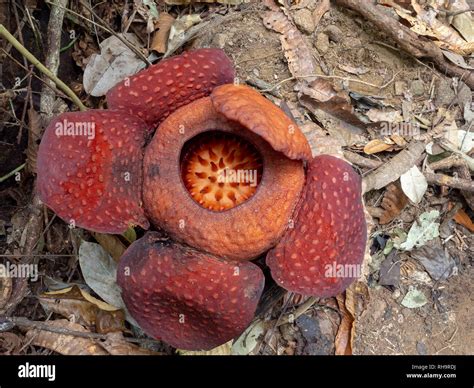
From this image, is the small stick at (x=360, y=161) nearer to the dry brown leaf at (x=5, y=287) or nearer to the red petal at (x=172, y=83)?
the red petal at (x=172, y=83)

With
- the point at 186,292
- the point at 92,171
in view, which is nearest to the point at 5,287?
the point at 92,171

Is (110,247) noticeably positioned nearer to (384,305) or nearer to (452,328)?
(384,305)

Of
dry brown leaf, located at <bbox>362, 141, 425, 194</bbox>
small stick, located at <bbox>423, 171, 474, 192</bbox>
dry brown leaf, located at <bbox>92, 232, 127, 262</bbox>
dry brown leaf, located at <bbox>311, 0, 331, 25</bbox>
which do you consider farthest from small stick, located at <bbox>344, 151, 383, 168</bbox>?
dry brown leaf, located at <bbox>92, 232, 127, 262</bbox>

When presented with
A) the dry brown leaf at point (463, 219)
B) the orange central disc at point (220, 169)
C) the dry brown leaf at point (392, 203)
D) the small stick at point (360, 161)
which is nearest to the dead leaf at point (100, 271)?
the orange central disc at point (220, 169)

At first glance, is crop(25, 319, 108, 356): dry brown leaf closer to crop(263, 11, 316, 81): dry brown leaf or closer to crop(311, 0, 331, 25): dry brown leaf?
crop(263, 11, 316, 81): dry brown leaf

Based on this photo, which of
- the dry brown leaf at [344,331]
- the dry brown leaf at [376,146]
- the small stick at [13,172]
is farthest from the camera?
the dry brown leaf at [376,146]
